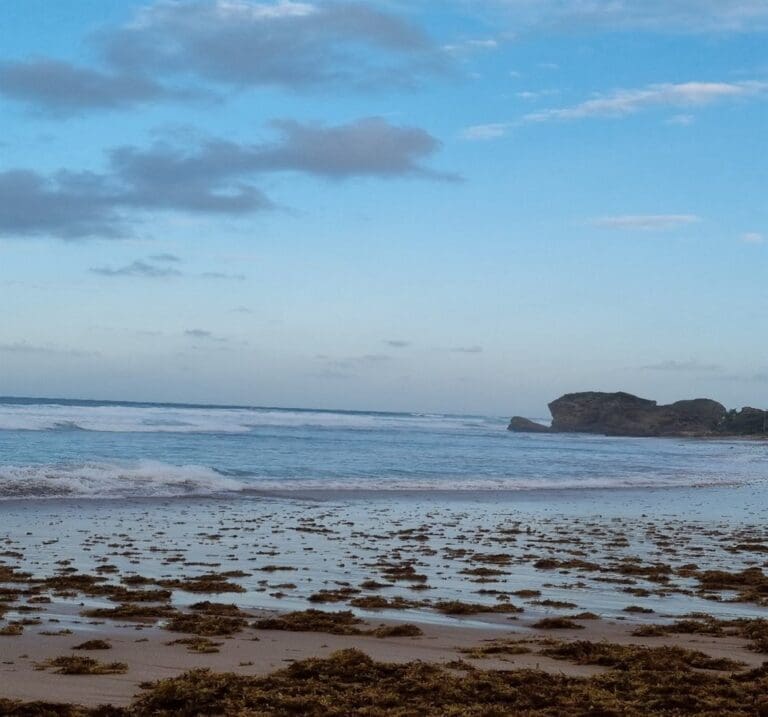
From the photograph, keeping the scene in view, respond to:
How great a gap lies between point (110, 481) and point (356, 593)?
14.9 meters

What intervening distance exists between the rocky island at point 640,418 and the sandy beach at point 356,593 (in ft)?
282

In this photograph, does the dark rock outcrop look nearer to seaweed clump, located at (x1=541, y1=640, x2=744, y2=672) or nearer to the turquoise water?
the turquoise water

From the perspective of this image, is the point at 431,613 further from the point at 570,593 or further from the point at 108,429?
the point at 108,429

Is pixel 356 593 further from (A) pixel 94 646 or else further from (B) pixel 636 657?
(B) pixel 636 657

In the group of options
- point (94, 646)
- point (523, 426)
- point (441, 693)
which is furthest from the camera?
point (523, 426)

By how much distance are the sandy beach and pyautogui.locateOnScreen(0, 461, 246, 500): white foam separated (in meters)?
1.72

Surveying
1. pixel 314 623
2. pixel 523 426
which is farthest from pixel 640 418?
pixel 314 623

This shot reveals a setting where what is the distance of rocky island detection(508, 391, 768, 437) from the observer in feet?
341

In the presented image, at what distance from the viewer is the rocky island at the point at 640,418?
10400 cm

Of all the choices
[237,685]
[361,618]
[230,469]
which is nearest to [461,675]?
[237,685]

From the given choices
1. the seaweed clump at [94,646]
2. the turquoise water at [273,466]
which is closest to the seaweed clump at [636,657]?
the seaweed clump at [94,646]

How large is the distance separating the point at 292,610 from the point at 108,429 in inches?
1852

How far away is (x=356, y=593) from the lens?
414 inches

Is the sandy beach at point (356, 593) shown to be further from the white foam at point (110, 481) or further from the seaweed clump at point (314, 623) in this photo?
the white foam at point (110, 481)
